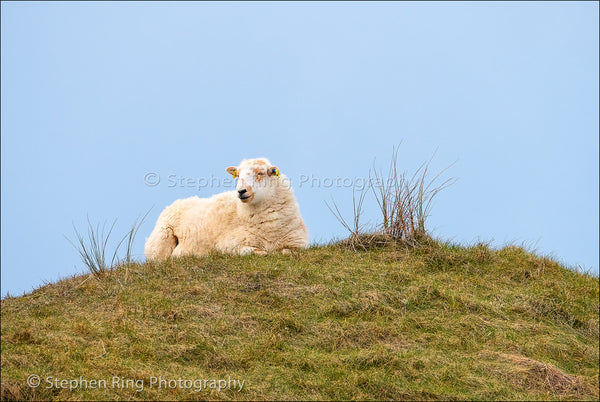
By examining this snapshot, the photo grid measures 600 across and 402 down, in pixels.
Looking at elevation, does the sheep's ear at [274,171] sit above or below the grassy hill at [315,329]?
above

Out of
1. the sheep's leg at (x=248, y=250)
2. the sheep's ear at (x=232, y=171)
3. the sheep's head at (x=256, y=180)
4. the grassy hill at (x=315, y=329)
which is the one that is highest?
the sheep's ear at (x=232, y=171)

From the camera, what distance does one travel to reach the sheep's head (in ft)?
39.8

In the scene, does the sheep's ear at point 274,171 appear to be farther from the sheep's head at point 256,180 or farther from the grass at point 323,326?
the grass at point 323,326

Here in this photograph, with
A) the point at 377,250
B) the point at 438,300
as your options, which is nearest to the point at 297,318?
the point at 438,300

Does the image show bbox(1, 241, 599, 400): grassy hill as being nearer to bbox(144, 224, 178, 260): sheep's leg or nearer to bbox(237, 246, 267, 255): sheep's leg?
bbox(237, 246, 267, 255): sheep's leg

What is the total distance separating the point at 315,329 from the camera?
30.2 feet

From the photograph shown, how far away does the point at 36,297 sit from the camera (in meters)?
10.6

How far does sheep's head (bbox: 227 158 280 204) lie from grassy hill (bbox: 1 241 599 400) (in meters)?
1.18

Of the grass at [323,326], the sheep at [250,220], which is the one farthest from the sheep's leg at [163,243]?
the grass at [323,326]

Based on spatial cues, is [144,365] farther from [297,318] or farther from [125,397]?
[297,318]

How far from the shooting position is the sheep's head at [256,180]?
1212 centimetres

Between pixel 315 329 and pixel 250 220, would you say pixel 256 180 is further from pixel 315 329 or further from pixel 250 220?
pixel 315 329

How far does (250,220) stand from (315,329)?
12.1 ft

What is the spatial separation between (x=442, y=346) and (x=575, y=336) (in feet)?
6.61
